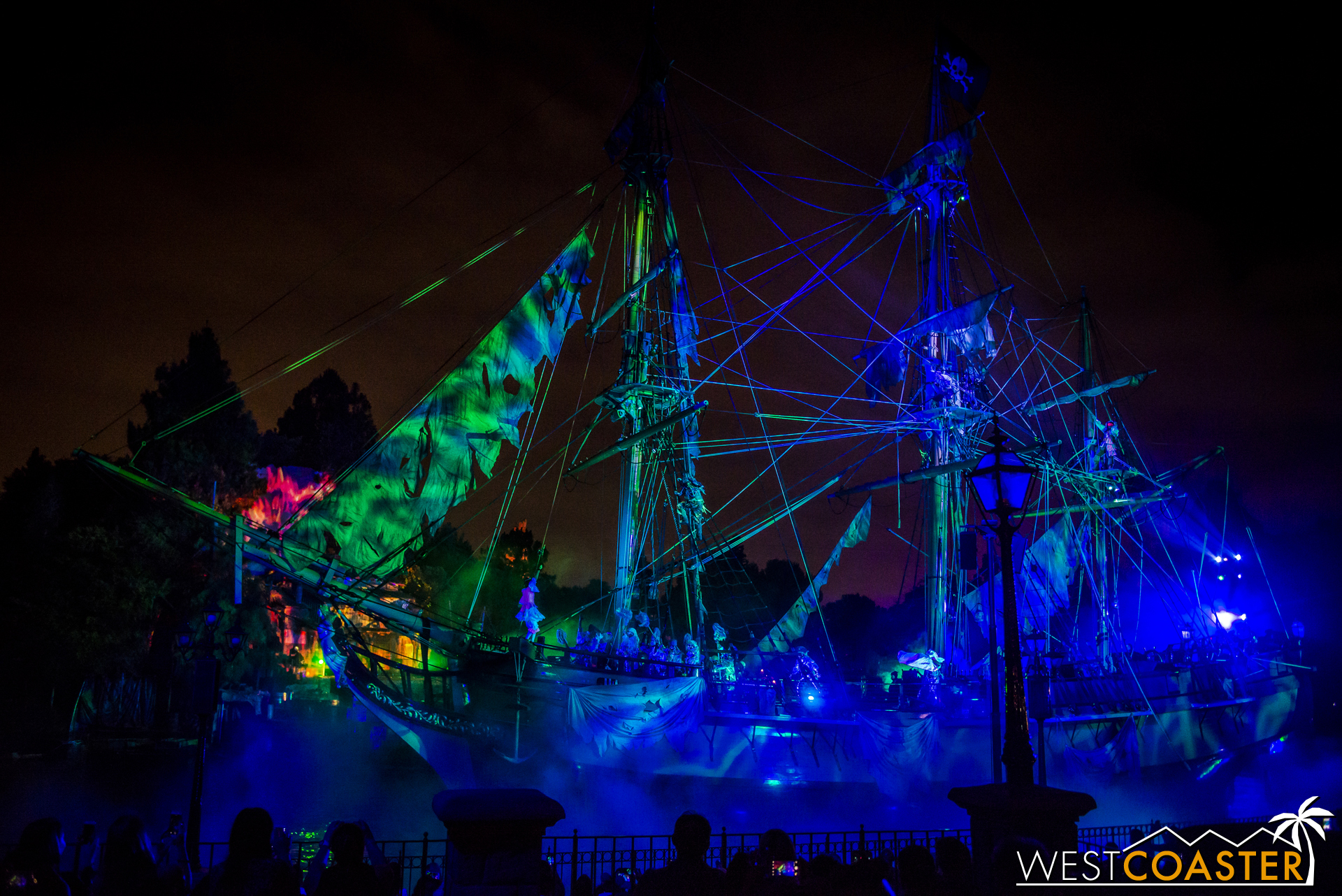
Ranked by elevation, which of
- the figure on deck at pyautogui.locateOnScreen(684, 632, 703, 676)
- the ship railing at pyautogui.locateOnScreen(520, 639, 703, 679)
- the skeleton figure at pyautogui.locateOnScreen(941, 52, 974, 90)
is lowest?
the ship railing at pyautogui.locateOnScreen(520, 639, 703, 679)

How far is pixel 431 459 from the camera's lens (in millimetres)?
15703

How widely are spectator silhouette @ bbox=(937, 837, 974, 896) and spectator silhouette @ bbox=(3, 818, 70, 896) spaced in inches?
176

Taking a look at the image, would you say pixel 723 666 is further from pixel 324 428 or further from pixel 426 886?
pixel 324 428

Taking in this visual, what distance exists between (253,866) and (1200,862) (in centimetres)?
547

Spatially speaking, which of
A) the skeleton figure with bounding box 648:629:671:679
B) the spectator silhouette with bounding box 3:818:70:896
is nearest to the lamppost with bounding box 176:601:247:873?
the spectator silhouette with bounding box 3:818:70:896

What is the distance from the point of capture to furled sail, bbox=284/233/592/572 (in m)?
15.1

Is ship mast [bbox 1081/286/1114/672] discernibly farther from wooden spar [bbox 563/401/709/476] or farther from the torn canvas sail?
the torn canvas sail

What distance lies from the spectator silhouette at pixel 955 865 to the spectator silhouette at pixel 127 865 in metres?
4.19

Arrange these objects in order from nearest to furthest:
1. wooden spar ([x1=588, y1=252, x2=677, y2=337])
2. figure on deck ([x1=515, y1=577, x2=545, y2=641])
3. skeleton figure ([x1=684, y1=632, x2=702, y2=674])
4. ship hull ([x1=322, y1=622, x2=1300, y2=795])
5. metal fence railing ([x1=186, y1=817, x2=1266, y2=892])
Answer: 1. metal fence railing ([x1=186, y1=817, x2=1266, y2=892])
2. ship hull ([x1=322, y1=622, x2=1300, y2=795])
3. figure on deck ([x1=515, y1=577, x2=545, y2=641])
4. skeleton figure ([x1=684, y1=632, x2=702, y2=674])
5. wooden spar ([x1=588, y1=252, x2=677, y2=337])

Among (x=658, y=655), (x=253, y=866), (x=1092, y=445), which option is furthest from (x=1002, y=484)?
(x=1092, y=445)

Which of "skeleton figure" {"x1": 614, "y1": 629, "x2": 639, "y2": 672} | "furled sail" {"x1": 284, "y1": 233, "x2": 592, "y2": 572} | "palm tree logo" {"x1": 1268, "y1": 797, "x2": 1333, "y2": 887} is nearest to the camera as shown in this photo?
"palm tree logo" {"x1": 1268, "y1": 797, "x2": 1333, "y2": 887}

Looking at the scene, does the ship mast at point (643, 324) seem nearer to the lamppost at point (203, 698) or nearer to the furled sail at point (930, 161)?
the furled sail at point (930, 161)

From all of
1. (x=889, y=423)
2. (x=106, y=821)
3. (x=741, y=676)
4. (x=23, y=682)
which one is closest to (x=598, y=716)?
(x=741, y=676)

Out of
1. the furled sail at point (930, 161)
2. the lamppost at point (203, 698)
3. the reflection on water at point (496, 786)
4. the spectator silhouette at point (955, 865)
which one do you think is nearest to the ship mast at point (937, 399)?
the furled sail at point (930, 161)
